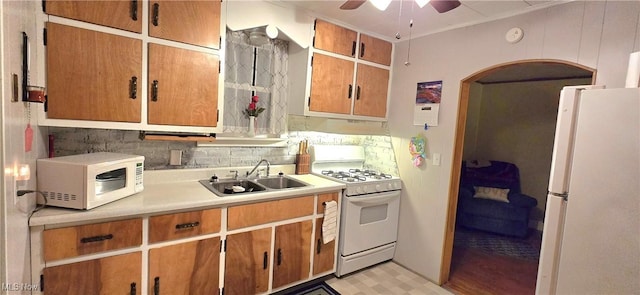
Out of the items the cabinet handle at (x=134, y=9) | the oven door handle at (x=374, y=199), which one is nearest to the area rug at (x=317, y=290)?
the oven door handle at (x=374, y=199)

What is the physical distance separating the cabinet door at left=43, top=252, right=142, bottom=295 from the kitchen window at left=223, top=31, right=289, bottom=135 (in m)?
1.23

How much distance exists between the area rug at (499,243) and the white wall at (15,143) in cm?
388

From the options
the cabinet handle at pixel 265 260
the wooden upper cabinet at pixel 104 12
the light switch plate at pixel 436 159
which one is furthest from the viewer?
the light switch plate at pixel 436 159

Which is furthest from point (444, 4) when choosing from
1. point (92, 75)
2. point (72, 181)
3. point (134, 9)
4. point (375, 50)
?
point (72, 181)

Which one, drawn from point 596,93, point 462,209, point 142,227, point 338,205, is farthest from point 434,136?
point 142,227

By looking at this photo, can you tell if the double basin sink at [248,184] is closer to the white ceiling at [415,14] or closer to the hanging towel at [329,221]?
the hanging towel at [329,221]

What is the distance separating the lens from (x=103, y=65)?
1.75 metres

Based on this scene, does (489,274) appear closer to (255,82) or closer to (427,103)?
(427,103)

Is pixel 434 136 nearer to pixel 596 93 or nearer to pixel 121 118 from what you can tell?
pixel 596 93

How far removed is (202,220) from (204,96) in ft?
2.85

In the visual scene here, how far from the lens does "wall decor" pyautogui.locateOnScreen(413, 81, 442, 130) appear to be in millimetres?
2746

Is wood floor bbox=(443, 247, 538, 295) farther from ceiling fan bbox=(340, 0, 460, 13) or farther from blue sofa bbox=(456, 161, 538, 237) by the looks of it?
ceiling fan bbox=(340, 0, 460, 13)

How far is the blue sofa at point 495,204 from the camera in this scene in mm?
3932

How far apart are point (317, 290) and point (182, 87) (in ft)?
6.43
